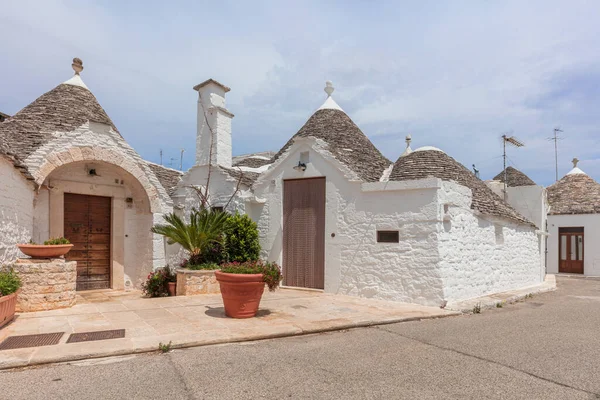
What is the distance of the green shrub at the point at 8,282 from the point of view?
20.0 feet

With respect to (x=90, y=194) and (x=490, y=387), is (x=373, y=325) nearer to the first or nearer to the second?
(x=490, y=387)

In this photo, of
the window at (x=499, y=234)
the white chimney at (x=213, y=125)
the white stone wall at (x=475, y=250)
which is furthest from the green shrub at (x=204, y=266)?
the window at (x=499, y=234)

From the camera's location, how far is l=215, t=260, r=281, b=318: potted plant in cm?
670

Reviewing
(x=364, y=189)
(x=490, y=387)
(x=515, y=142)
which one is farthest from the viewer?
(x=515, y=142)

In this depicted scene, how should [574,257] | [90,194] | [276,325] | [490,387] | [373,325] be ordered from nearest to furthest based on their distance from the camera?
[490,387] < [276,325] < [373,325] < [90,194] < [574,257]

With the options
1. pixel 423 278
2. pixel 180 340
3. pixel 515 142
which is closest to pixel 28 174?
pixel 180 340

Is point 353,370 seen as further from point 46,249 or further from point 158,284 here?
point 158,284

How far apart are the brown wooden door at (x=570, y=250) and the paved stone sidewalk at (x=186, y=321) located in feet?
52.2

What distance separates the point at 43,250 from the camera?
7176 mm

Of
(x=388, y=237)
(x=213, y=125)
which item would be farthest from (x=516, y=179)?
(x=213, y=125)

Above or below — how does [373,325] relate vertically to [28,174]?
below

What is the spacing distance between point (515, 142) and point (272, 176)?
398 inches

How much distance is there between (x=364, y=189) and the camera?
946 cm

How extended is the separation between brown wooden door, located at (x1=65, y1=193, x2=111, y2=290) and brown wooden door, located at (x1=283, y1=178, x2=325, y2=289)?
524cm
